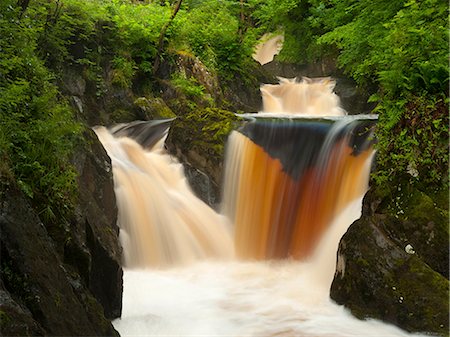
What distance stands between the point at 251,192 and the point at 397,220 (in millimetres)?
3613

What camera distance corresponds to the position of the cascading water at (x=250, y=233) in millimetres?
5328

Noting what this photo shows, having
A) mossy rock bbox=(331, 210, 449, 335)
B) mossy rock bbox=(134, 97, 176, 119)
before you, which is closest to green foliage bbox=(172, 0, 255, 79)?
mossy rock bbox=(134, 97, 176, 119)

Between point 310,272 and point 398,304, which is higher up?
point 398,304

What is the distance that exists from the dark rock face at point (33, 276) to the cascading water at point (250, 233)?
5.20ft

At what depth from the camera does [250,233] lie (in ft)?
27.1

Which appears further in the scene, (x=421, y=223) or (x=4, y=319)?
(x=421, y=223)

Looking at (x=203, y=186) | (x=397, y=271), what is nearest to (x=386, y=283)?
(x=397, y=271)

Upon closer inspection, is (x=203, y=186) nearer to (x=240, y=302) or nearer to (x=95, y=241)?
(x=240, y=302)

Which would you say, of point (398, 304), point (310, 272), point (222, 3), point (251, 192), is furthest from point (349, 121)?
point (222, 3)

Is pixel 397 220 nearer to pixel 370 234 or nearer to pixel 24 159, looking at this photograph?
pixel 370 234

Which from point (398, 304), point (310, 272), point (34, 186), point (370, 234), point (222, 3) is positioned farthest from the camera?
point (222, 3)

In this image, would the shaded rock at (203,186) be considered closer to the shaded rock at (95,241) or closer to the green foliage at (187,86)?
the shaded rock at (95,241)

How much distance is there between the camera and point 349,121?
8.86 meters

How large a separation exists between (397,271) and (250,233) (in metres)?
3.57
